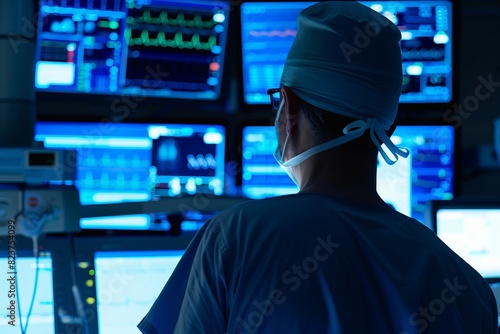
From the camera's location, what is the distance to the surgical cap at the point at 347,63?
3.91ft

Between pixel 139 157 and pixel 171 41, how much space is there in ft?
1.29

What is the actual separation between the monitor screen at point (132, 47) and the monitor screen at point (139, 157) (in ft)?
0.39

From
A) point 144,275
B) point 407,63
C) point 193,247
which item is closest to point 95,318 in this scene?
point 144,275

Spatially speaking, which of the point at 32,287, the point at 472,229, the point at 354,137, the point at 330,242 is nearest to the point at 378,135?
the point at 354,137

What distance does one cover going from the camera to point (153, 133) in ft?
7.95

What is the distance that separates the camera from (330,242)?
109 centimetres

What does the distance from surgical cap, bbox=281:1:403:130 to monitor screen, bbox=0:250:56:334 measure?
741 millimetres

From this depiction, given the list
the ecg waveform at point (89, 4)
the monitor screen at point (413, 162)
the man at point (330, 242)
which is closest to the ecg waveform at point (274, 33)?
the monitor screen at point (413, 162)

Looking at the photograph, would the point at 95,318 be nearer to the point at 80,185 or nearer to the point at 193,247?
the point at 193,247

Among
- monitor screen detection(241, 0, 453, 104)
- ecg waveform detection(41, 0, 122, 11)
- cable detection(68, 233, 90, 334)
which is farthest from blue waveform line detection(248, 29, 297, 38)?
cable detection(68, 233, 90, 334)

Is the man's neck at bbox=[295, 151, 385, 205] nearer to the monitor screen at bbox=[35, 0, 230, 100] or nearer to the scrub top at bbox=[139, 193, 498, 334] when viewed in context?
the scrub top at bbox=[139, 193, 498, 334]

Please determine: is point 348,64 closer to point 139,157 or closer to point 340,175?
point 340,175

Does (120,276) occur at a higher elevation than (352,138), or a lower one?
lower

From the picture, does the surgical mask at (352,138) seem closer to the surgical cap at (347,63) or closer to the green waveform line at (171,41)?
the surgical cap at (347,63)
